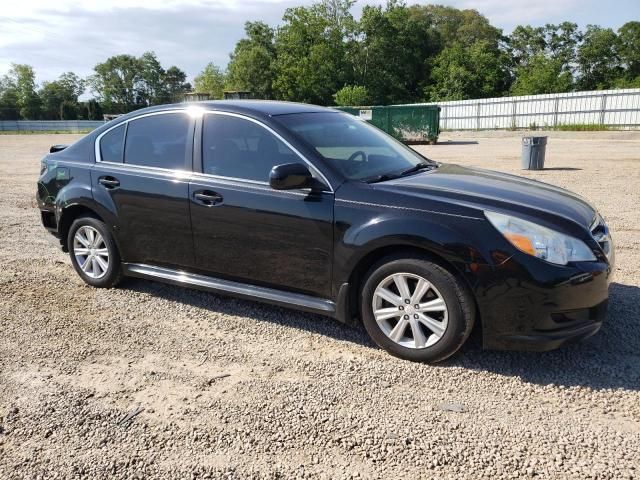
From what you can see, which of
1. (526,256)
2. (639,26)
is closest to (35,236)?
(526,256)

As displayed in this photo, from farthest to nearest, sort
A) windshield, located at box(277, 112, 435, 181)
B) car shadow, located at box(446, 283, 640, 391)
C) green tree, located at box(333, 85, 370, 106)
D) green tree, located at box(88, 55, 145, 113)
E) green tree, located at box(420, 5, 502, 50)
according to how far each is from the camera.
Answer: green tree, located at box(88, 55, 145, 113) → green tree, located at box(420, 5, 502, 50) → green tree, located at box(333, 85, 370, 106) → windshield, located at box(277, 112, 435, 181) → car shadow, located at box(446, 283, 640, 391)

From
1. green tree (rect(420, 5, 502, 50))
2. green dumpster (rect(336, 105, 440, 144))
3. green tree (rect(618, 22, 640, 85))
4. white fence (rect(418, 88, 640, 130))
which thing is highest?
green tree (rect(420, 5, 502, 50))

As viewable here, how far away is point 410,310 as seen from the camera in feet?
11.6

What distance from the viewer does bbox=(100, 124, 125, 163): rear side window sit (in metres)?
4.93

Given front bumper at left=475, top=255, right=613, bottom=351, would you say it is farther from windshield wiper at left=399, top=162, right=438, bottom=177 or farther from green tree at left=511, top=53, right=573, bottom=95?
green tree at left=511, top=53, right=573, bottom=95

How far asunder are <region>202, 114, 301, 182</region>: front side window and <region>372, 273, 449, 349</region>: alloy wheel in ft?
3.78

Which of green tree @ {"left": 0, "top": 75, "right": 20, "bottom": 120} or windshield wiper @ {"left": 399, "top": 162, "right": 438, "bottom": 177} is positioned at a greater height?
green tree @ {"left": 0, "top": 75, "right": 20, "bottom": 120}

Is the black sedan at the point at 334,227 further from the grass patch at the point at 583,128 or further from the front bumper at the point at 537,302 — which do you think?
the grass patch at the point at 583,128

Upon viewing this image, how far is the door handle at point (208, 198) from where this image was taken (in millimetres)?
4182

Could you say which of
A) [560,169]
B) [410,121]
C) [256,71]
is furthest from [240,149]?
[256,71]

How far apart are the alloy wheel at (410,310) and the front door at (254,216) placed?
1.41ft

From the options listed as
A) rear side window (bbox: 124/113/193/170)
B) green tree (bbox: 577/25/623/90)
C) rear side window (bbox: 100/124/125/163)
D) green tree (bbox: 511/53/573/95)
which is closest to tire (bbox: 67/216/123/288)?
rear side window (bbox: 100/124/125/163)

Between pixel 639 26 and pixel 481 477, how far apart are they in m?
70.3

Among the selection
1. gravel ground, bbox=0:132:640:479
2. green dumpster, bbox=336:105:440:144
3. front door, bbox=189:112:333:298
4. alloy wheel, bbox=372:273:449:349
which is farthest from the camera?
green dumpster, bbox=336:105:440:144
